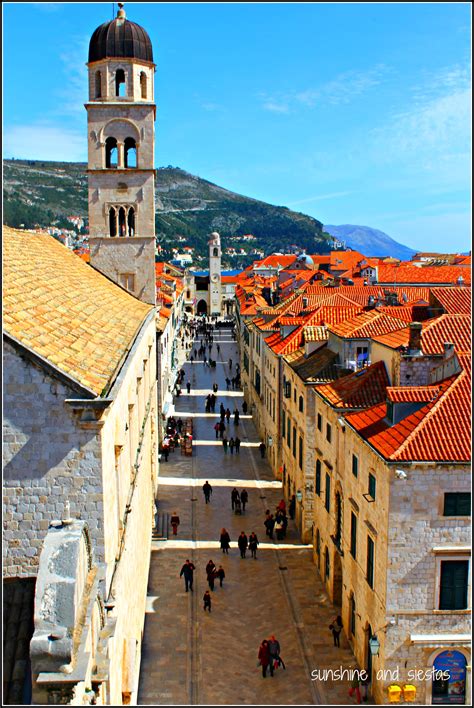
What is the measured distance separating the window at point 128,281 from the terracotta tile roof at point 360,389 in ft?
39.1

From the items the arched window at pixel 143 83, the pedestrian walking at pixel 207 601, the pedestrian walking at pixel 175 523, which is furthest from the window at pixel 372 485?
the arched window at pixel 143 83

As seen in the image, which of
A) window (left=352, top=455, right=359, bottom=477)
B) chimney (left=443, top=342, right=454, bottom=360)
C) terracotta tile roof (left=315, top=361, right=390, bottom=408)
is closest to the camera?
window (left=352, top=455, right=359, bottom=477)

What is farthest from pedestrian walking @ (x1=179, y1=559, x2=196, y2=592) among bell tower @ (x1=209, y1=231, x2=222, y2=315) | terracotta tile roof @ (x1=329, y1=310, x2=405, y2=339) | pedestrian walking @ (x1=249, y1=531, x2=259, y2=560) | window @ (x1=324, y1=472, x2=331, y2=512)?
bell tower @ (x1=209, y1=231, x2=222, y2=315)

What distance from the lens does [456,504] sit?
17656mm

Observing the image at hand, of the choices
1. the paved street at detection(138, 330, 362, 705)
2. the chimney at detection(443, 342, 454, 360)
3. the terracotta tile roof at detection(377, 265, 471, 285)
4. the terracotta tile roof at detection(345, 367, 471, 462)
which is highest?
the terracotta tile roof at detection(377, 265, 471, 285)

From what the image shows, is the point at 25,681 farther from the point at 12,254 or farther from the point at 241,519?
the point at 241,519

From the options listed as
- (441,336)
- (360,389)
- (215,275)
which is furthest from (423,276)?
(215,275)

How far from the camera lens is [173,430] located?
48.6m

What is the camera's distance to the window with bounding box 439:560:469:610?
17.8 metres

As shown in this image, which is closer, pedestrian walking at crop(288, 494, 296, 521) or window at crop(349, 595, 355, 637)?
window at crop(349, 595, 355, 637)

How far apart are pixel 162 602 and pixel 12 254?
47.5 feet

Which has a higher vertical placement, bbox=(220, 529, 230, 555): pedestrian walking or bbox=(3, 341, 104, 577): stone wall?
bbox=(3, 341, 104, 577): stone wall

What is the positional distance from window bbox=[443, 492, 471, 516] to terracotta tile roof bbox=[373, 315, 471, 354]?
5.17 meters

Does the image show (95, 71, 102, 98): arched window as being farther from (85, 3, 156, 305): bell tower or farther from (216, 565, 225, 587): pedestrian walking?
(216, 565, 225, 587): pedestrian walking
